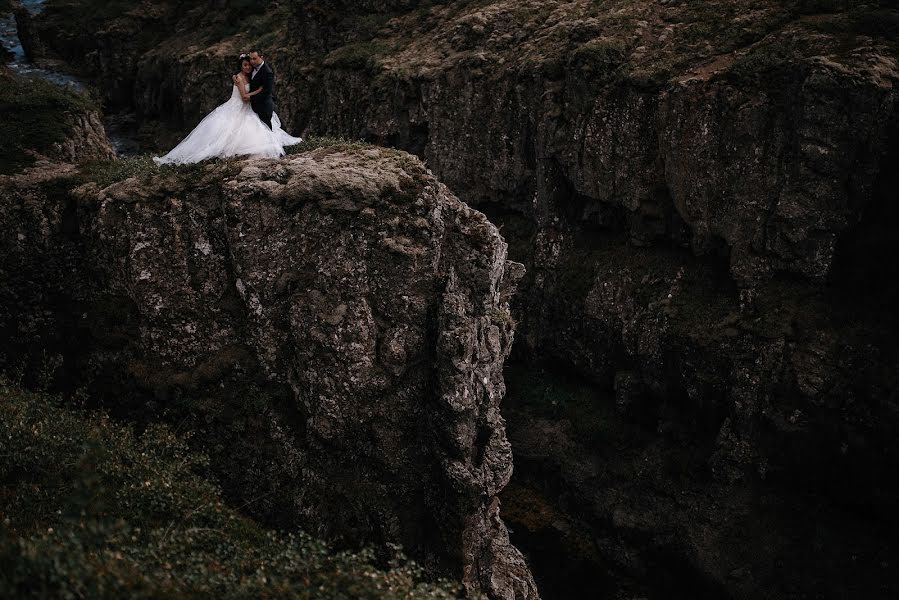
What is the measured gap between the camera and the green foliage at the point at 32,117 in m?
20.7

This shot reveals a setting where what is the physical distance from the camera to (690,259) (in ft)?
102

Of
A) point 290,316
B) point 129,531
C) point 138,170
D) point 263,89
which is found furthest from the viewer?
point 263,89

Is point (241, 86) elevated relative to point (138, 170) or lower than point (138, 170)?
elevated

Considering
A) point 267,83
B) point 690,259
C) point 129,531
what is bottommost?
point 690,259

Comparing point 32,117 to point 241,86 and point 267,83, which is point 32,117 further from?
point 267,83

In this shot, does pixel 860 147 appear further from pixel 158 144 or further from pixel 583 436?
pixel 158 144

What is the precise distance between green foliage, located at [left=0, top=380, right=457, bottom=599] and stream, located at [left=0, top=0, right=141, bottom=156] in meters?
30.5

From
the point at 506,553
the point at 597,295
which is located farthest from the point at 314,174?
→ the point at 597,295

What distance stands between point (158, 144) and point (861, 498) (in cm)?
3996

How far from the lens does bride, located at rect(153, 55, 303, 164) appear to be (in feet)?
65.3

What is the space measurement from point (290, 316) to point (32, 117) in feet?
37.1

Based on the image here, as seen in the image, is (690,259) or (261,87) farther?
(690,259)

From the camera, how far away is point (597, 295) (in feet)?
108

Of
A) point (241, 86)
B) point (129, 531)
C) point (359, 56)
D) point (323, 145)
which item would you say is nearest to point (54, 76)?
point (359, 56)
